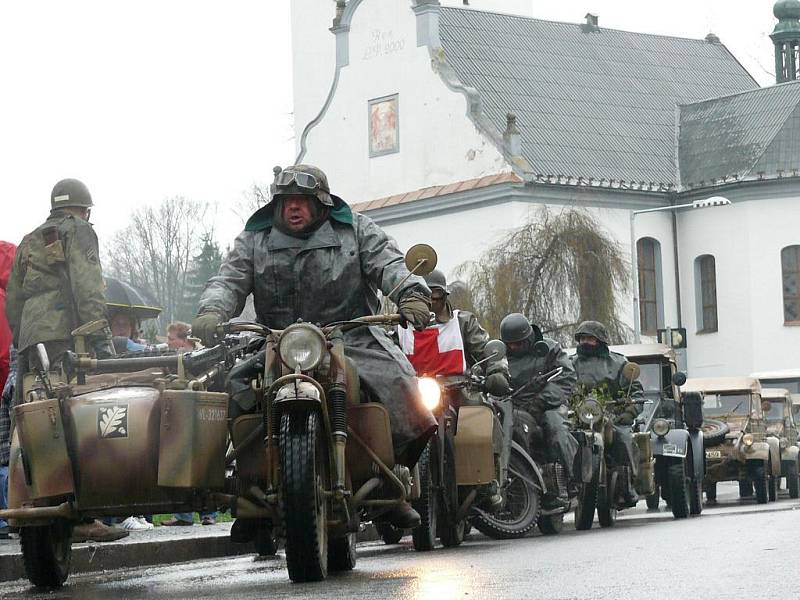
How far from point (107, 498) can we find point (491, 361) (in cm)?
515

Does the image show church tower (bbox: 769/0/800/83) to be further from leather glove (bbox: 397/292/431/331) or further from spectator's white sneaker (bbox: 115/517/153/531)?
leather glove (bbox: 397/292/431/331)

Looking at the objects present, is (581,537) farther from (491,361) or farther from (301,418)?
(301,418)

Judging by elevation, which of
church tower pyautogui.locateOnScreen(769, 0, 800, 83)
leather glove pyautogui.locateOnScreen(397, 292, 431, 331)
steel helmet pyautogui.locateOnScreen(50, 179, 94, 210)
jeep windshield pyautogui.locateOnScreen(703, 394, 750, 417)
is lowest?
jeep windshield pyautogui.locateOnScreen(703, 394, 750, 417)

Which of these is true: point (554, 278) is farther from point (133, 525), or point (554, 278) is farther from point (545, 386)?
point (133, 525)

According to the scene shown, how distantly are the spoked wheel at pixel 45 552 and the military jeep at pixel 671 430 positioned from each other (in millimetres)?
9836

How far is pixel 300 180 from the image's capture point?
1067 centimetres

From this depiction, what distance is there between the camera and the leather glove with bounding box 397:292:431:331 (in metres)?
10.2

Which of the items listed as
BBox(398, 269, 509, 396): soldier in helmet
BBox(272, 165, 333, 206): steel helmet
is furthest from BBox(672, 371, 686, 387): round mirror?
BBox(272, 165, 333, 206): steel helmet

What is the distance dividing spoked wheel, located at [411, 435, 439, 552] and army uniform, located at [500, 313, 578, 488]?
9.39ft

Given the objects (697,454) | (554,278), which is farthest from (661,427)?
(554,278)

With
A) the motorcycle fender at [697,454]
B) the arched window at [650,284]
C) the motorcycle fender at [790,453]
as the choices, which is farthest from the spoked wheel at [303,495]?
the arched window at [650,284]

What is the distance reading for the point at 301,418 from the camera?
31.5 ft

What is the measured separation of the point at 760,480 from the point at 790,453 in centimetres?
384

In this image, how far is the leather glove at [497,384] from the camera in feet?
46.3
